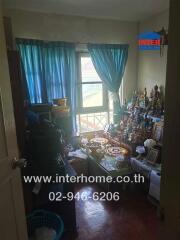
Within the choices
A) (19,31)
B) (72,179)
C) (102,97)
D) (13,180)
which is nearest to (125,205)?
(72,179)

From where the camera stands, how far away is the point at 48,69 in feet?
9.58

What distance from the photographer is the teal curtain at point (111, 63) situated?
3.18 meters

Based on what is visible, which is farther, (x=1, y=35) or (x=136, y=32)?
(x=136, y=32)

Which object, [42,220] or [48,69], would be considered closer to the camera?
[42,220]

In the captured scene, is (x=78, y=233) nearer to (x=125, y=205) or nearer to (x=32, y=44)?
(x=125, y=205)

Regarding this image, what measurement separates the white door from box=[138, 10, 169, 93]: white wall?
237 cm

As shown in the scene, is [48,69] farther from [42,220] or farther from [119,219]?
[119,219]

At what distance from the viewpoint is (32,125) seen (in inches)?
78.0

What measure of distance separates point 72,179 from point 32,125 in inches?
26.1

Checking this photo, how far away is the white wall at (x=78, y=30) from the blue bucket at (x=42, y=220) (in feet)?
7.40

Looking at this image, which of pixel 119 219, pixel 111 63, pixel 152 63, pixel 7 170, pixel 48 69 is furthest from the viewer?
pixel 111 63

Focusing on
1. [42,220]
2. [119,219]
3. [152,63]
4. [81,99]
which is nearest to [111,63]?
[152,63]

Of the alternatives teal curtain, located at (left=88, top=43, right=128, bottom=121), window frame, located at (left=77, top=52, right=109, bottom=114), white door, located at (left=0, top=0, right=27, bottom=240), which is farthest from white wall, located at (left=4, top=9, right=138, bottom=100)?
white door, located at (left=0, top=0, right=27, bottom=240)

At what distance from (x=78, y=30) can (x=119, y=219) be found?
2.66 meters
